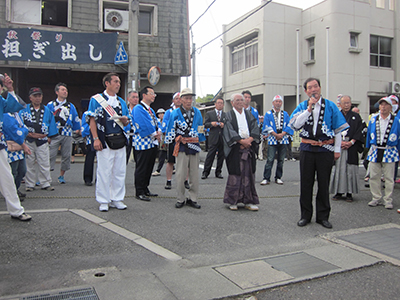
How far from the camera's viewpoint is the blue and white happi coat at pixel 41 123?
6.90m

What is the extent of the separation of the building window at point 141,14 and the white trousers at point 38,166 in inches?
325

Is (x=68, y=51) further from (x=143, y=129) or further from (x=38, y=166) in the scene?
(x=143, y=129)

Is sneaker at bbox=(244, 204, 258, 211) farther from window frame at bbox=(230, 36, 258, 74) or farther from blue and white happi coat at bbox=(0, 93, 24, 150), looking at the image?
window frame at bbox=(230, 36, 258, 74)

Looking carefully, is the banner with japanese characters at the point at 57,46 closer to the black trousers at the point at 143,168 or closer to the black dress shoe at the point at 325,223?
the black trousers at the point at 143,168

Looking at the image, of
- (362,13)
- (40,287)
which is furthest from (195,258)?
(362,13)

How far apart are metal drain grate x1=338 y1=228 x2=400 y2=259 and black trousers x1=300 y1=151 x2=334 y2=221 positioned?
0.58m

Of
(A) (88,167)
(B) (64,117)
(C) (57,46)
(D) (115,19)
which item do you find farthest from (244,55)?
(A) (88,167)

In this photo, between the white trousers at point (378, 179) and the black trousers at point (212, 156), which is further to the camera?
the black trousers at point (212, 156)

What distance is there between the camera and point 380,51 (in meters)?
20.6

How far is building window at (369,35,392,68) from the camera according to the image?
2041cm

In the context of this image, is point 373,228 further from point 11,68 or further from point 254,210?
point 11,68

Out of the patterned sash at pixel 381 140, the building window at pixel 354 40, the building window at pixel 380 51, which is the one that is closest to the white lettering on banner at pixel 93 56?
the patterned sash at pixel 381 140

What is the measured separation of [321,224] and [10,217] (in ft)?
14.1

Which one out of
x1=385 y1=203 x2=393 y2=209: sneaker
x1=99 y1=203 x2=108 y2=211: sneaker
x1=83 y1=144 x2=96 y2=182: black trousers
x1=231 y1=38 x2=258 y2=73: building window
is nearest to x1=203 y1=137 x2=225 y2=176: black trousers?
x1=83 y1=144 x2=96 y2=182: black trousers
